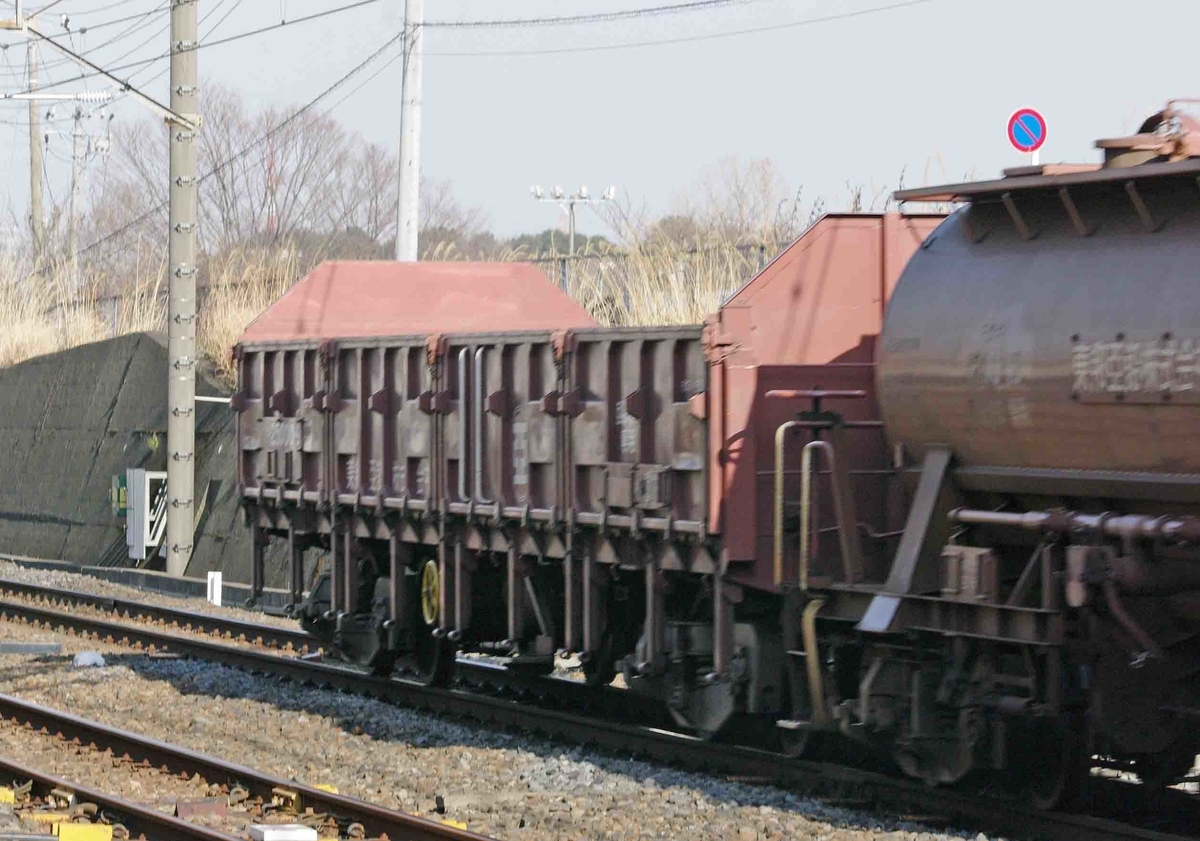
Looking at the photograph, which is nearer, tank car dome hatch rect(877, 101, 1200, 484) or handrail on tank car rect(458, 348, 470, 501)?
tank car dome hatch rect(877, 101, 1200, 484)

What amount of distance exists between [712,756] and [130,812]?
3578mm

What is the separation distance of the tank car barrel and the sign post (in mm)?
8672

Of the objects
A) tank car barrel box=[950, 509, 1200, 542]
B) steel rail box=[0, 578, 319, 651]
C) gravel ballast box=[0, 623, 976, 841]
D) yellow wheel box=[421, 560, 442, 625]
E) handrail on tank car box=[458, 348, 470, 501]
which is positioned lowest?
gravel ballast box=[0, 623, 976, 841]

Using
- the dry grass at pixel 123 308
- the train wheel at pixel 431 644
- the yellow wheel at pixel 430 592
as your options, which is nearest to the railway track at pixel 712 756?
the train wheel at pixel 431 644

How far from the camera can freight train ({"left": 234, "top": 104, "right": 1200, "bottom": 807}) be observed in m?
8.27

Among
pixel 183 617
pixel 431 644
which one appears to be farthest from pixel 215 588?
pixel 431 644

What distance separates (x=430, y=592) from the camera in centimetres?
1417

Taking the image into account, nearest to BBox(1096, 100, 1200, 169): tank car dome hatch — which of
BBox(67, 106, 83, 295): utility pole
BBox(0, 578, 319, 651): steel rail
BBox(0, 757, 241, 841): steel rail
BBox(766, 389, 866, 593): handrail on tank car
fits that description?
BBox(766, 389, 866, 593): handrail on tank car

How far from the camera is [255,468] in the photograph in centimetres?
1642

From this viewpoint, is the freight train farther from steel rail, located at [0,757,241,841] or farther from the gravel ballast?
steel rail, located at [0,757,241,841]

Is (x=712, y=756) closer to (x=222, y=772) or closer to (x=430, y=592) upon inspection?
(x=222, y=772)

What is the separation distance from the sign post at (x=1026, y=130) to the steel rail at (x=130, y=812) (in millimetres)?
10894

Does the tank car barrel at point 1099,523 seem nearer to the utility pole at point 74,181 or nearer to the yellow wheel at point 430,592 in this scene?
the yellow wheel at point 430,592

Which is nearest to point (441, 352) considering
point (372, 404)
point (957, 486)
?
point (372, 404)
